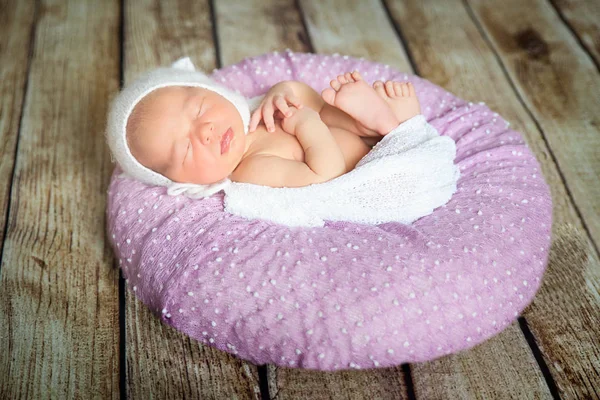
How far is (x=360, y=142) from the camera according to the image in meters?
1.44

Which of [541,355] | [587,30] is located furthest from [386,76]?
[587,30]

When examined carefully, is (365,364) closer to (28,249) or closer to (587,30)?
(28,249)

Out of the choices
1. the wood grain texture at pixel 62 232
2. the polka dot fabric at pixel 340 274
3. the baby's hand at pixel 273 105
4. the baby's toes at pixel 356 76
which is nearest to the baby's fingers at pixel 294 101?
the baby's hand at pixel 273 105

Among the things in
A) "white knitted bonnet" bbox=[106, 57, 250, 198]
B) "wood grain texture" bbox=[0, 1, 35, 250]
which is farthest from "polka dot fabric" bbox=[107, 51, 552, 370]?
"wood grain texture" bbox=[0, 1, 35, 250]

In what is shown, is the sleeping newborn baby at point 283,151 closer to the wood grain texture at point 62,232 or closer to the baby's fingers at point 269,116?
the baby's fingers at point 269,116

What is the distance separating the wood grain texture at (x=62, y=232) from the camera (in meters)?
1.17

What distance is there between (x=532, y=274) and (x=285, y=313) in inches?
18.1

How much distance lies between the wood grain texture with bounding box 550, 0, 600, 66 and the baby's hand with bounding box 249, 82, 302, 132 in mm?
1058

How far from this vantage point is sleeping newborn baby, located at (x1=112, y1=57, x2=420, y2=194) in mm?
1238

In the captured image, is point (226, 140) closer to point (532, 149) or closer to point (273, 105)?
point (273, 105)

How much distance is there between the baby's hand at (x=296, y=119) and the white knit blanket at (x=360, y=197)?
0.57 feet

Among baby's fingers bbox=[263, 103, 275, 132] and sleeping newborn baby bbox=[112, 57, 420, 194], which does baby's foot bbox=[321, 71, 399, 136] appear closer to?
sleeping newborn baby bbox=[112, 57, 420, 194]

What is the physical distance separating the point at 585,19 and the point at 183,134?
150 centimetres

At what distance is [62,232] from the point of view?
1.45m
